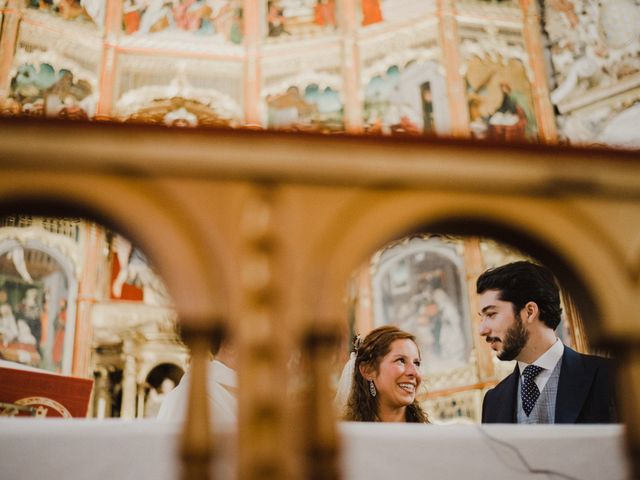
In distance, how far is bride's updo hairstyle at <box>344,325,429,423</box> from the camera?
2.46 m

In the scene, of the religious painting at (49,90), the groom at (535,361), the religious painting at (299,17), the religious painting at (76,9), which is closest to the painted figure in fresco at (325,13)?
the religious painting at (299,17)

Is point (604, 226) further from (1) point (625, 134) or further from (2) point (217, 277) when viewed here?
(1) point (625, 134)

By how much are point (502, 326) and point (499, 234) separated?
4.13 feet

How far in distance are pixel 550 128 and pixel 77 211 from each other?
8.66 metres

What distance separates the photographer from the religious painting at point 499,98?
8852 millimetres

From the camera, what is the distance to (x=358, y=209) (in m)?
1.02

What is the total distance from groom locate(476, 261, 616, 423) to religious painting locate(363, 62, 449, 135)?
6.81 meters

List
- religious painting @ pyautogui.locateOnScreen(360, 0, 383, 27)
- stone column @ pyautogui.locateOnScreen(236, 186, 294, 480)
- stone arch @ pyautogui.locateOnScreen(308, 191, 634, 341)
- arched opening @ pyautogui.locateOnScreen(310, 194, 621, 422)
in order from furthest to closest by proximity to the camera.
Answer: religious painting @ pyautogui.locateOnScreen(360, 0, 383, 27) → arched opening @ pyautogui.locateOnScreen(310, 194, 621, 422) → stone arch @ pyautogui.locateOnScreen(308, 191, 634, 341) → stone column @ pyautogui.locateOnScreen(236, 186, 294, 480)

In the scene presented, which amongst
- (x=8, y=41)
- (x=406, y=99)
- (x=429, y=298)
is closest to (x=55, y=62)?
(x=8, y=41)

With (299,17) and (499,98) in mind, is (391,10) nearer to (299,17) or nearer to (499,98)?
(299,17)

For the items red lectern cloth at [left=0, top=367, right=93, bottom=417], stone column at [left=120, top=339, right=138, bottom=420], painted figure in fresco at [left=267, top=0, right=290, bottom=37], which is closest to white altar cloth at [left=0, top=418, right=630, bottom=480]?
red lectern cloth at [left=0, top=367, right=93, bottom=417]

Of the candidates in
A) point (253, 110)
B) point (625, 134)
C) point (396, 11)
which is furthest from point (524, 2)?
point (253, 110)

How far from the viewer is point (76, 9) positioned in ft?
31.5

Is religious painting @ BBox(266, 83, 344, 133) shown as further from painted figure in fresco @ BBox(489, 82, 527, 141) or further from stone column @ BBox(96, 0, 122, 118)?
stone column @ BBox(96, 0, 122, 118)
